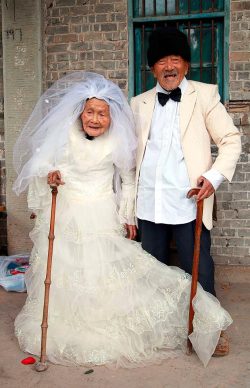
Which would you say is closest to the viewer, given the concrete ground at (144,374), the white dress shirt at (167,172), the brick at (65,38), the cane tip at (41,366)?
the concrete ground at (144,374)

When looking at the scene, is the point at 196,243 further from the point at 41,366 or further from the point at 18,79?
the point at 18,79

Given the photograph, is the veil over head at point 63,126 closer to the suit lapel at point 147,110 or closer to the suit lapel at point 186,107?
the suit lapel at point 147,110

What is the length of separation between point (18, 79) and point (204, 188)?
10.0ft

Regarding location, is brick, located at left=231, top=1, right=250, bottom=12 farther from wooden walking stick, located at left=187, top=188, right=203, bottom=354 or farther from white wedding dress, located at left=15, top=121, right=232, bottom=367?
wooden walking stick, located at left=187, top=188, right=203, bottom=354

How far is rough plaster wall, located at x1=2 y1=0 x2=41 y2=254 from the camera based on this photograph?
17.4 ft

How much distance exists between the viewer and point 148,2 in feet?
16.8

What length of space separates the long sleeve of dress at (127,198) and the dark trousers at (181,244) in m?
0.10

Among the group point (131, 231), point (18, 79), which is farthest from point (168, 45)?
point (18, 79)

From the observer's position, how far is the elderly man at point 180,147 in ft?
11.1

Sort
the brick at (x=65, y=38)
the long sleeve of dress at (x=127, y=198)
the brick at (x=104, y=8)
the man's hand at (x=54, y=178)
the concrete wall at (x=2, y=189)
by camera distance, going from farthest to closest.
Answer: the concrete wall at (x=2, y=189) → the brick at (x=65, y=38) → the brick at (x=104, y=8) → the long sleeve of dress at (x=127, y=198) → the man's hand at (x=54, y=178)

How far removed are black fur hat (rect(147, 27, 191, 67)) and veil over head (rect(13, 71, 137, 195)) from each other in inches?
14.8

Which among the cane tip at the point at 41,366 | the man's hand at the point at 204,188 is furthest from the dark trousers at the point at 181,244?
the cane tip at the point at 41,366

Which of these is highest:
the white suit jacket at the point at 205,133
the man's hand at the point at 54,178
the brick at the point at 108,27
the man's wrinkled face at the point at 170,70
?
the brick at the point at 108,27

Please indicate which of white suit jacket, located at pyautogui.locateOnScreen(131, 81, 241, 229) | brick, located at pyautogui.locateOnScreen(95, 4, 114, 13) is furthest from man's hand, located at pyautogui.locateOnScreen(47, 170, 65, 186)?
brick, located at pyautogui.locateOnScreen(95, 4, 114, 13)
